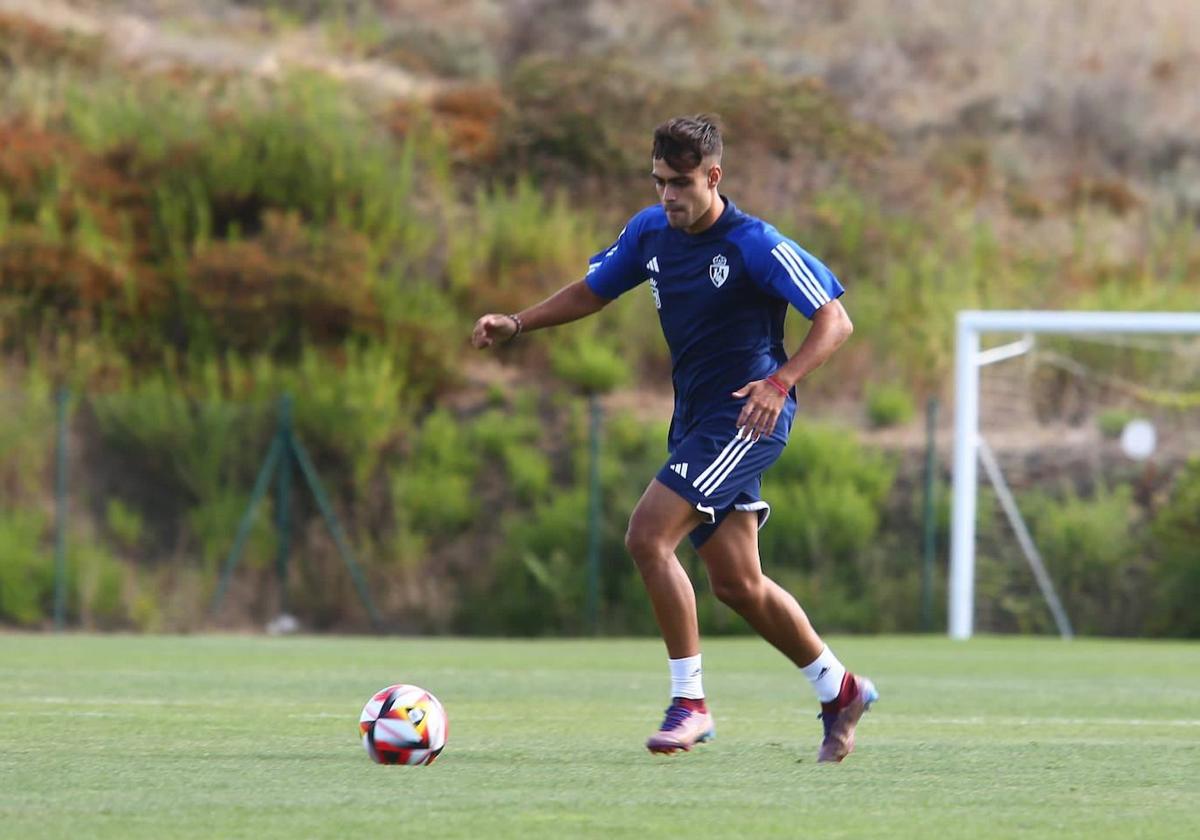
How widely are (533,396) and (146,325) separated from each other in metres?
4.81

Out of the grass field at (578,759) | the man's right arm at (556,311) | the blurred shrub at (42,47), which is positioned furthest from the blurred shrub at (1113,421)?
the blurred shrub at (42,47)

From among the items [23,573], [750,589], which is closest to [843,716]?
[750,589]

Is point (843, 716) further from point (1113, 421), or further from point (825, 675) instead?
point (1113, 421)

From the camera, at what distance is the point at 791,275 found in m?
7.07

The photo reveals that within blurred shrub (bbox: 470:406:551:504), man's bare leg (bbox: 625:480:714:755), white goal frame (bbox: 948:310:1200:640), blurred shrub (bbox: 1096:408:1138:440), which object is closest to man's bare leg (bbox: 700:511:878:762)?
man's bare leg (bbox: 625:480:714:755)

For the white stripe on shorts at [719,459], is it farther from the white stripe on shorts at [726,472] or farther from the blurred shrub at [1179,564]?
the blurred shrub at [1179,564]

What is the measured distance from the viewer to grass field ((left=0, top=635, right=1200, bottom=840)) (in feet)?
17.1

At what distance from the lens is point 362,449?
75.7ft

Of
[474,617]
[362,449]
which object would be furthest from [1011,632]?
[362,449]

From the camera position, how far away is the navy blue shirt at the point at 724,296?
712 cm

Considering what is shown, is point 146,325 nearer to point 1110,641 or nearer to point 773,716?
point 1110,641

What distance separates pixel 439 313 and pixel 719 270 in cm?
1774

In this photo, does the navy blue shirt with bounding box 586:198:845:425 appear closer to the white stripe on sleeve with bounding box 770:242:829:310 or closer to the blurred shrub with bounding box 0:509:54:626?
the white stripe on sleeve with bounding box 770:242:829:310

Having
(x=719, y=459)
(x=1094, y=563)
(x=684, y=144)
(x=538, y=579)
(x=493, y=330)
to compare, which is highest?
(x=684, y=144)
